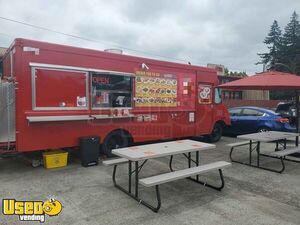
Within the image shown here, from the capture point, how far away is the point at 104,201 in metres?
4.61

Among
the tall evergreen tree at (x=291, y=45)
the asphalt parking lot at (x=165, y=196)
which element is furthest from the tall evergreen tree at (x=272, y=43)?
the asphalt parking lot at (x=165, y=196)

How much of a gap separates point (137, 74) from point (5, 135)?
146 inches

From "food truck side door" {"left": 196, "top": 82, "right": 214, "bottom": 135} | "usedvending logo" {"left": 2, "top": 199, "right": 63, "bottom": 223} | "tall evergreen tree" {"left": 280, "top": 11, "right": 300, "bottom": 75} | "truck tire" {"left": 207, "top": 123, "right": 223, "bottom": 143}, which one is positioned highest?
"tall evergreen tree" {"left": 280, "top": 11, "right": 300, "bottom": 75}

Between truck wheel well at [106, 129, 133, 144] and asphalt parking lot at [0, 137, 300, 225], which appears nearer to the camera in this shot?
asphalt parking lot at [0, 137, 300, 225]

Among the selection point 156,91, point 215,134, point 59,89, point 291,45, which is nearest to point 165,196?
point 59,89

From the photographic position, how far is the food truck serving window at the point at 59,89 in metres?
6.20

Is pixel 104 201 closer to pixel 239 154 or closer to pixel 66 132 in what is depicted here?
pixel 66 132

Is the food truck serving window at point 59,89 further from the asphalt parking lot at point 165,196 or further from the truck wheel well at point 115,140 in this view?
the asphalt parking lot at point 165,196

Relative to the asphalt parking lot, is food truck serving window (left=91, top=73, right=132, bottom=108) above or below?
above

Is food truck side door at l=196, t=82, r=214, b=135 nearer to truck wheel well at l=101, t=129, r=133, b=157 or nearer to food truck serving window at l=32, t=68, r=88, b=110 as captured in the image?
truck wheel well at l=101, t=129, r=133, b=157

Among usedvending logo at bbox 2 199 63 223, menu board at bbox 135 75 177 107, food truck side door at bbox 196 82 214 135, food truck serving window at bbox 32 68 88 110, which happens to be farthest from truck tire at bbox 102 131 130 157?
food truck side door at bbox 196 82 214 135

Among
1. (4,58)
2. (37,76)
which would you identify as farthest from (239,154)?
(4,58)

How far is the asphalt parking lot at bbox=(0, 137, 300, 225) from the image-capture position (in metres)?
3.97

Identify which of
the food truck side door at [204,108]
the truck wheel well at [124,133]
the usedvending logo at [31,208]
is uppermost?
the food truck side door at [204,108]
